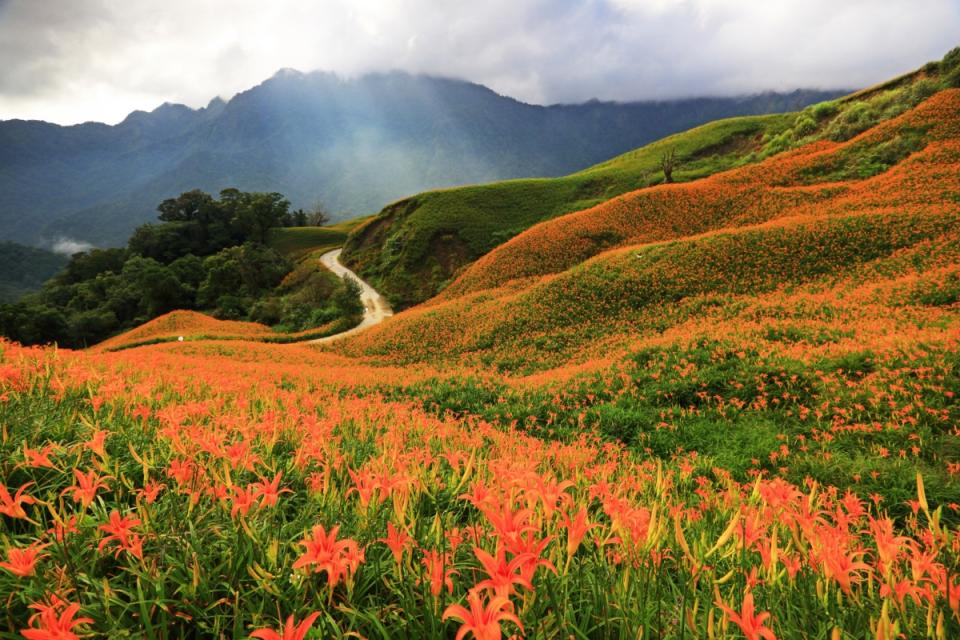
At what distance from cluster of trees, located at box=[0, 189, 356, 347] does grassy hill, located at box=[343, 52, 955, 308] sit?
10.8 meters

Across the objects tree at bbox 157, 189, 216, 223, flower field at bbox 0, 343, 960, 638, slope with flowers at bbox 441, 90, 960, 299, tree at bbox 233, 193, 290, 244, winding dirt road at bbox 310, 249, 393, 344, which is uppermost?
tree at bbox 157, 189, 216, 223

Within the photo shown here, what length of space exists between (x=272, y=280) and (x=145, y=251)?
39145 millimetres

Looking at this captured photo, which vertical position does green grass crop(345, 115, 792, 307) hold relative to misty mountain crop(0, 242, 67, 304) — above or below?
below

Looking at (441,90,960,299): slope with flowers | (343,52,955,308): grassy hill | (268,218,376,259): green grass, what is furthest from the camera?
(268,218,376,259): green grass

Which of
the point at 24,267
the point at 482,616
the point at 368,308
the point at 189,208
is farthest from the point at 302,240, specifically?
the point at 24,267

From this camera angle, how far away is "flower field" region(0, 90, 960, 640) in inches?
54.7

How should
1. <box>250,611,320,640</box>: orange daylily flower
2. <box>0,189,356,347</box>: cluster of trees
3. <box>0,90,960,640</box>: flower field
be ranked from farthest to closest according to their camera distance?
<box>0,189,356,347</box>: cluster of trees → <box>0,90,960,640</box>: flower field → <box>250,611,320,640</box>: orange daylily flower

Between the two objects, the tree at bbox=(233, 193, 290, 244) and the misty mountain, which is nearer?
the tree at bbox=(233, 193, 290, 244)

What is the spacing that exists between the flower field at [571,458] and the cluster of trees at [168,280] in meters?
24.8

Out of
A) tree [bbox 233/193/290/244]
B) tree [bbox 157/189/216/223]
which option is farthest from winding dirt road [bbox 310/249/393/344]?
tree [bbox 157/189/216/223]

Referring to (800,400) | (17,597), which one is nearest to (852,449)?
(800,400)

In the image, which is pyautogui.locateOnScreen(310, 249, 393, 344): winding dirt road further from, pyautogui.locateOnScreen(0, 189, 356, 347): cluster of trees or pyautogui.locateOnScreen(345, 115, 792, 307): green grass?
pyautogui.locateOnScreen(0, 189, 356, 347): cluster of trees

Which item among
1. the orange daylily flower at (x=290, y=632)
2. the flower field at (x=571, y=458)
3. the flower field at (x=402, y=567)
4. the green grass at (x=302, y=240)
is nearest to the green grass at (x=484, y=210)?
the green grass at (x=302, y=240)

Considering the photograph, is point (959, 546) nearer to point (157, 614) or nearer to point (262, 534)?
point (262, 534)
